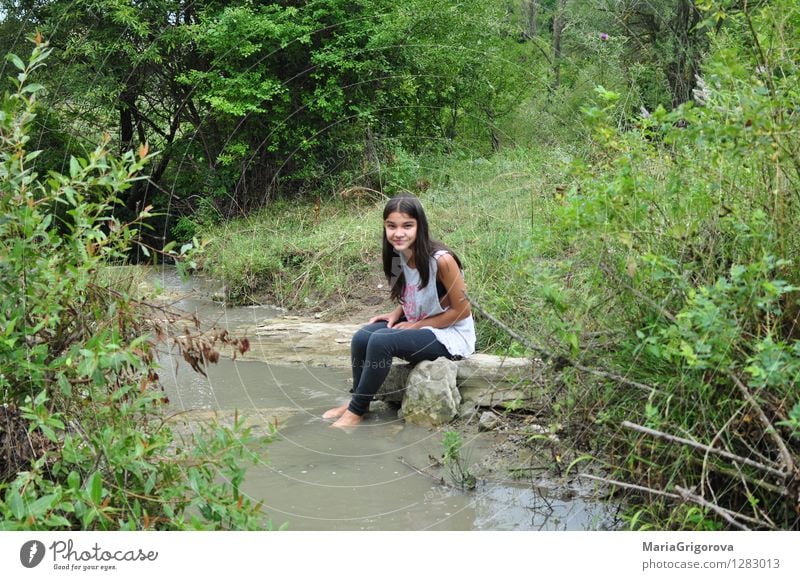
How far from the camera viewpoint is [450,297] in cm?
465

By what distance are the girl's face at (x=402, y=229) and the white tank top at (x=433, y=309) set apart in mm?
138

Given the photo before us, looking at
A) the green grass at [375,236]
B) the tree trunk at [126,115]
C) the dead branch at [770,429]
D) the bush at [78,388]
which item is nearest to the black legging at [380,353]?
the green grass at [375,236]

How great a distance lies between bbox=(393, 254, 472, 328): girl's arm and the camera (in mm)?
4559

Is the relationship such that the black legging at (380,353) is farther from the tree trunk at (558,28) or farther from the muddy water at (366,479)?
the tree trunk at (558,28)

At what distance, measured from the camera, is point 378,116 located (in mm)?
10375

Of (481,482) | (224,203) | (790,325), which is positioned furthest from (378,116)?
(790,325)

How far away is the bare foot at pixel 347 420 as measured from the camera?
14.6 ft

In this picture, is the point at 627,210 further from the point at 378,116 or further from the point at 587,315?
the point at 378,116

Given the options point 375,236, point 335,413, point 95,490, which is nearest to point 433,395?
point 335,413

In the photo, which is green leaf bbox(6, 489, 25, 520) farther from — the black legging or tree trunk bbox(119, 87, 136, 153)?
tree trunk bbox(119, 87, 136, 153)
